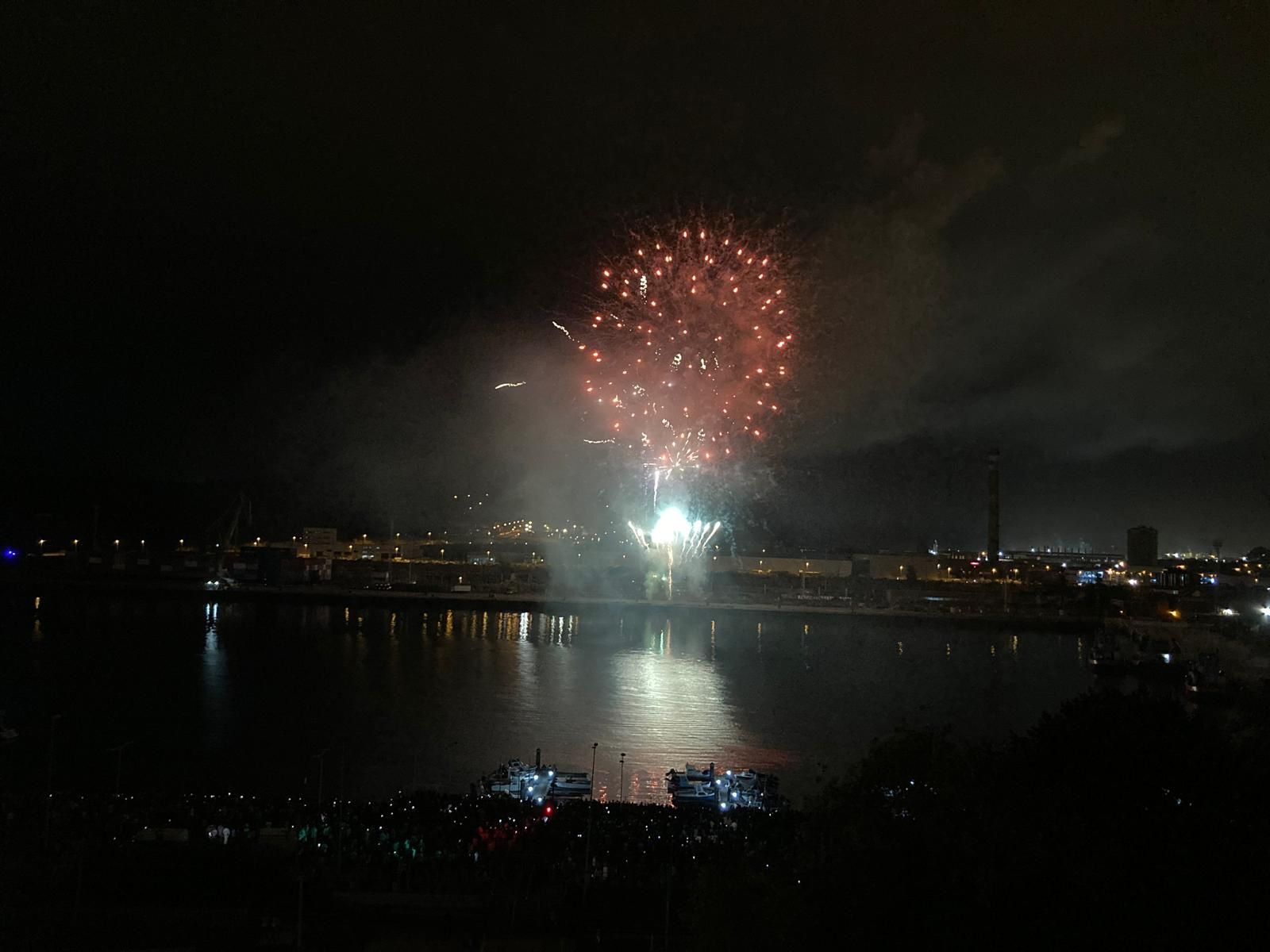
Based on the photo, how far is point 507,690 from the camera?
29.5 ft

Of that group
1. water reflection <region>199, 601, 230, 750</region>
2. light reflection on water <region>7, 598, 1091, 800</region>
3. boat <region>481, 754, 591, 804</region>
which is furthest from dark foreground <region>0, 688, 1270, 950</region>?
water reflection <region>199, 601, 230, 750</region>

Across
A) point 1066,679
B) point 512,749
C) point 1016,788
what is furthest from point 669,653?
point 1016,788

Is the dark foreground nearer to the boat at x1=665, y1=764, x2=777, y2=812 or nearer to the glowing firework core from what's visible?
the boat at x1=665, y1=764, x2=777, y2=812

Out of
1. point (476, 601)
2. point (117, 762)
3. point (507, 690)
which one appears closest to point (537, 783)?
point (117, 762)

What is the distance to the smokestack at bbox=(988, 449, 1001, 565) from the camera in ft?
70.3

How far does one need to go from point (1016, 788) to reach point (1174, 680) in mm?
10670

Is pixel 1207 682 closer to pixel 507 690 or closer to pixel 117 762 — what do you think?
pixel 507 690

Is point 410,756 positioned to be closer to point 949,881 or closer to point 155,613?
point 949,881

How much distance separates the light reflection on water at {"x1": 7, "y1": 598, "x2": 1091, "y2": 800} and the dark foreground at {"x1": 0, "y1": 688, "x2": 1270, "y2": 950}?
59.8 inches

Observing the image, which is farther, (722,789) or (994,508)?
(994,508)

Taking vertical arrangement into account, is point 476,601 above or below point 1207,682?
above

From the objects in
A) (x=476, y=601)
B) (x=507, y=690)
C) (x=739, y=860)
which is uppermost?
(x=739, y=860)

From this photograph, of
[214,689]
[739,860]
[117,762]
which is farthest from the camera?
[214,689]

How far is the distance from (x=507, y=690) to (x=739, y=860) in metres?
6.87
